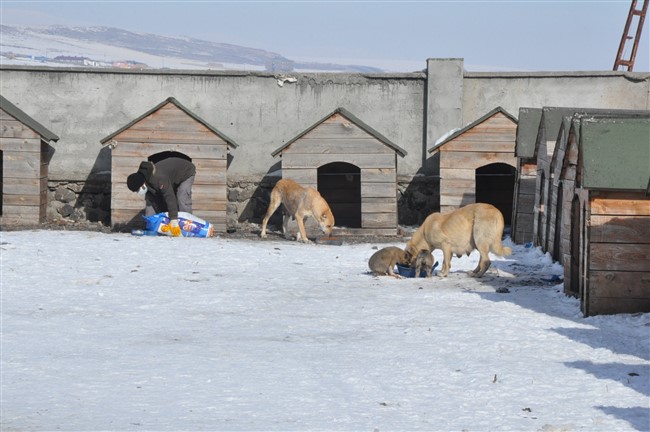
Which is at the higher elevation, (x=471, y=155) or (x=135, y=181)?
(x=471, y=155)

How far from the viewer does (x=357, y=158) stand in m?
22.0

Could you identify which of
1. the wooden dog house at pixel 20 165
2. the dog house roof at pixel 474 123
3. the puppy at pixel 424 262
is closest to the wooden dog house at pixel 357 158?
the dog house roof at pixel 474 123

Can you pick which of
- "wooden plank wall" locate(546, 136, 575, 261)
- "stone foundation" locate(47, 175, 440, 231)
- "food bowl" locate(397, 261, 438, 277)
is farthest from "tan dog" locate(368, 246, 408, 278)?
"stone foundation" locate(47, 175, 440, 231)

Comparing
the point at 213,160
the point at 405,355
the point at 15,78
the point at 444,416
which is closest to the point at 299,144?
the point at 213,160

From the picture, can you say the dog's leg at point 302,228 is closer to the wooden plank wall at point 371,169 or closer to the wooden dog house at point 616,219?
the wooden plank wall at point 371,169

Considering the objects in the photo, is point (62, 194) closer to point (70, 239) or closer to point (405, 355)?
point (70, 239)

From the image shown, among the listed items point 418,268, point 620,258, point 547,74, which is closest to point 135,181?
point 418,268

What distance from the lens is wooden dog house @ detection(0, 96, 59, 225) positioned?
22.3 m

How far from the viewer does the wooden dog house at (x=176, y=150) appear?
21.9 m

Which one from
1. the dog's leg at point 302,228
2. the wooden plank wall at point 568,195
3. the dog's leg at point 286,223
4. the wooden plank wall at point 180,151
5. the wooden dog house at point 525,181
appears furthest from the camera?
the wooden plank wall at point 180,151

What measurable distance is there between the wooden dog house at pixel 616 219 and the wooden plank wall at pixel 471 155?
922cm

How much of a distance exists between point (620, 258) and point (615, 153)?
122 centimetres

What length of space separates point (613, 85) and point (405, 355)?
14.8m

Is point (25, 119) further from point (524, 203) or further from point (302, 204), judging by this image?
point (524, 203)
